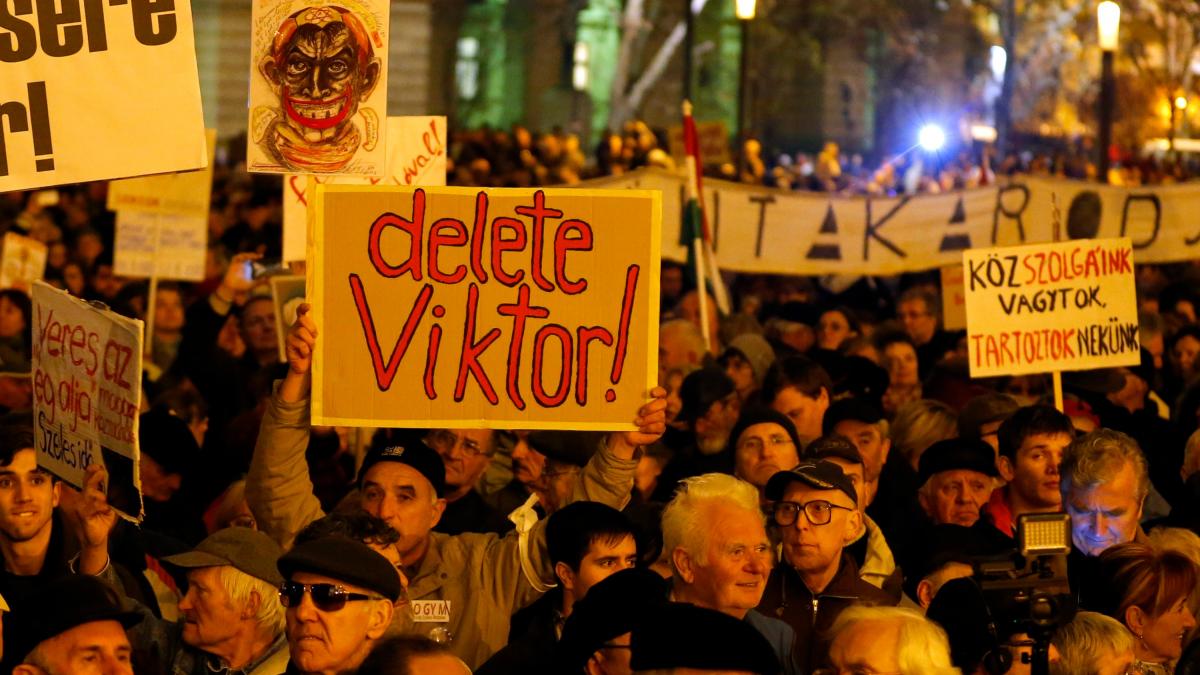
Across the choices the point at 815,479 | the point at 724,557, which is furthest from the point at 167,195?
the point at 724,557

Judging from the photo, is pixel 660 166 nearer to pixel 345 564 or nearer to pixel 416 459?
pixel 416 459

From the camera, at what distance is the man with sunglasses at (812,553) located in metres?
6.83

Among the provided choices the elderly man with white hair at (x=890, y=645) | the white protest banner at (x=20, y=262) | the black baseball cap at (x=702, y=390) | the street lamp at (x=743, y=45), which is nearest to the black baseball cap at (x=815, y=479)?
the elderly man with white hair at (x=890, y=645)

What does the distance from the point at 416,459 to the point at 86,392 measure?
106 cm

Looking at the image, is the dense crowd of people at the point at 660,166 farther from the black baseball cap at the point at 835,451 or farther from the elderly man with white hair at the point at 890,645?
the elderly man with white hair at the point at 890,645

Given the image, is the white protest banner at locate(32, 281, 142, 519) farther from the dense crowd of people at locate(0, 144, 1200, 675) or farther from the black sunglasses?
the black sunglasses

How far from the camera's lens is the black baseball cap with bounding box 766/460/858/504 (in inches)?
269

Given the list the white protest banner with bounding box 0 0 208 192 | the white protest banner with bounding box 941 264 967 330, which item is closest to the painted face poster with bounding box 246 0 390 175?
the white protest banner with bounding box 0 0 208 192

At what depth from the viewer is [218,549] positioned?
22.0ft

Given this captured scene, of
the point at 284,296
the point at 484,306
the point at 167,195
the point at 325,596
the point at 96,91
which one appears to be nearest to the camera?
the point at 325,596

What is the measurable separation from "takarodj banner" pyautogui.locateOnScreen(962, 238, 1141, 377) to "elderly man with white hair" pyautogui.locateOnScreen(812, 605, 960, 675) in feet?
16.5

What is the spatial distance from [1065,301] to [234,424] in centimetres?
384

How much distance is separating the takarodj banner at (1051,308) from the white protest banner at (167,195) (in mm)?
6524

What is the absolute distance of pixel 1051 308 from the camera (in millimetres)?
10695
